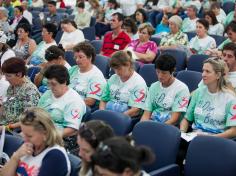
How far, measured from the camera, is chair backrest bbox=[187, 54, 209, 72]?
5477 millimetres

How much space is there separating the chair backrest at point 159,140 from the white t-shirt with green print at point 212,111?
60cm

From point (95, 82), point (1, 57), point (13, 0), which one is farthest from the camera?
point (13, 0)

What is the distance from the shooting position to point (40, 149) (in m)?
2.65

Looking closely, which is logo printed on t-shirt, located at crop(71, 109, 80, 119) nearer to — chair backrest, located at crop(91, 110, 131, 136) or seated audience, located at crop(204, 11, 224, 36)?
chair backrest, located at crop(91, 110, 131, 136)

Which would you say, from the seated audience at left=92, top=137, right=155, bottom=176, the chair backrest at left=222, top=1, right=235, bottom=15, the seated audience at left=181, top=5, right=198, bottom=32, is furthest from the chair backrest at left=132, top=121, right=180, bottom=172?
the chair backrest at left=222, top=1, right=235, bottom=15

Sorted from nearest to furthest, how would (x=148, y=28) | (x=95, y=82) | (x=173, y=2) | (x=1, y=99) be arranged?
1. (x=1, y=99)
2. (x=95, y=82)
3. (x=148, y=28)
4. (x=173, y=2)

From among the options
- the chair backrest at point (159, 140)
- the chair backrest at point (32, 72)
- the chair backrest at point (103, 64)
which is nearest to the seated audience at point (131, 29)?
the chair backrest at point (103, 64)

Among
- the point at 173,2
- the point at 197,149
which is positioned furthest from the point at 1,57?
the point at 173,2

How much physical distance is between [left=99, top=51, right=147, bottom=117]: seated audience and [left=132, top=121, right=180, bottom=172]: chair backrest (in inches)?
33.1

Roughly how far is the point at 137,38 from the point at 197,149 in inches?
140

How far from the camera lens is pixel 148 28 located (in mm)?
5996

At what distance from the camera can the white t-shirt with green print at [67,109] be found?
3.54 metres

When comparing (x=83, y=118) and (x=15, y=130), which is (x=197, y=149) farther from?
(x=15, y=130)

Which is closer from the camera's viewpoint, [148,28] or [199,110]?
[199,110]
